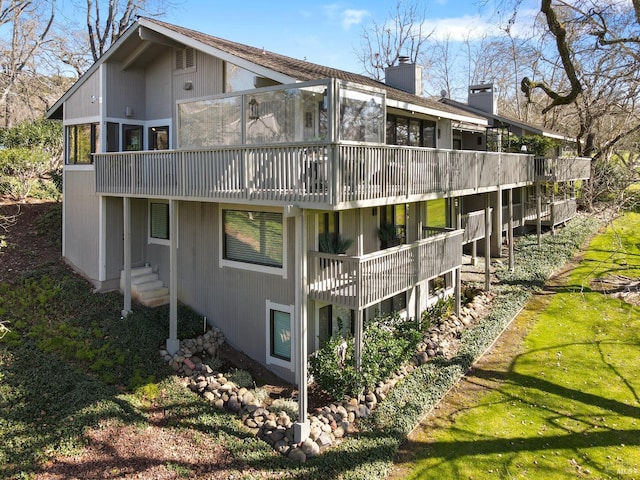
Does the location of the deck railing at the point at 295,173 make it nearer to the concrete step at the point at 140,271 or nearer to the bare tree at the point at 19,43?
the concrete step at the point at 140,271

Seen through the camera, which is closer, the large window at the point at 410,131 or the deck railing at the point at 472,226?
the large window at the point at 410,131

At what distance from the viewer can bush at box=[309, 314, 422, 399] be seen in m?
11.0

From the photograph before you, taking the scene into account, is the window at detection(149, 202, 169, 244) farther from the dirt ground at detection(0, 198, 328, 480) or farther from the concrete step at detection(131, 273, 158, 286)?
the dirt ground at detection(0, 198, 328, 480)

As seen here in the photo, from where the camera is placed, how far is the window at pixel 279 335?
1245 cm

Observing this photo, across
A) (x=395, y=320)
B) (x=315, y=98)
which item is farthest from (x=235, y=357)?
(x=315, y=98)

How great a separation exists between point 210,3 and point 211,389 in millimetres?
20647

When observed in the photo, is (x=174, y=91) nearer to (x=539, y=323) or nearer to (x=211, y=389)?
(x=211, y=389)

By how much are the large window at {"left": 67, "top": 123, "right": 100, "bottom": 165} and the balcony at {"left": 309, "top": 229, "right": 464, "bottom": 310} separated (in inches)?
358

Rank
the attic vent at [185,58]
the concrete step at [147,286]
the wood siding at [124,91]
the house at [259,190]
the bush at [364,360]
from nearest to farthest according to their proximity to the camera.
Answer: the house at [259,190], the bush at [364,360], the attic vent at [185,58], the concrete step at [147,286], the wood siding at [124,91]

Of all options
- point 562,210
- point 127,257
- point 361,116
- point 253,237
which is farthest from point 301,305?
point 562,210

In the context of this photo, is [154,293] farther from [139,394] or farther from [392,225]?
[392,225]

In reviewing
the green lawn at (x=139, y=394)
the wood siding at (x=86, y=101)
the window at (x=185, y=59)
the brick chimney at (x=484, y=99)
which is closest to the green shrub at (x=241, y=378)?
the green lawn at (x=139, y=394)

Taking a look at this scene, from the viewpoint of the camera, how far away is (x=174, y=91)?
49.7 feet

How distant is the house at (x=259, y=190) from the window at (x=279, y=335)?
0.04 meters
